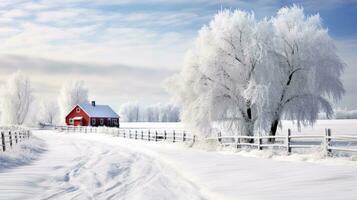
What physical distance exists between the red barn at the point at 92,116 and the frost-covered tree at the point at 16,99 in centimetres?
1735

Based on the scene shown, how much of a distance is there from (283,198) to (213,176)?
5.13m

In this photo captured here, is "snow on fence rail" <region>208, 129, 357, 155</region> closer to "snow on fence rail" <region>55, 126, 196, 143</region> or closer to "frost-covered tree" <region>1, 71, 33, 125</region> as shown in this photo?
"snow on fence rail" <region>55, 126, 196, 143</region>

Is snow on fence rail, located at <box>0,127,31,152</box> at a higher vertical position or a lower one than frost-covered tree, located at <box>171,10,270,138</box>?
lower

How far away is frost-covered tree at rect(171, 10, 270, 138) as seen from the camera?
31438mm

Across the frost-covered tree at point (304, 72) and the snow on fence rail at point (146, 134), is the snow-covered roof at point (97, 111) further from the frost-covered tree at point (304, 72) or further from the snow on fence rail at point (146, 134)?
the frost-covered tree at point (304, 72)

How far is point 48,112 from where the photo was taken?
154m

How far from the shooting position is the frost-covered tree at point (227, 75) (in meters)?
31.4

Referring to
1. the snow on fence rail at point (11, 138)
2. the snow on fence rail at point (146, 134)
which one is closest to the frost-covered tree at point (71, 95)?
the snow on fence rail at point (146, 134)

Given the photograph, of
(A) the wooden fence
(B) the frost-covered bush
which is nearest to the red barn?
(A) the wooden fence

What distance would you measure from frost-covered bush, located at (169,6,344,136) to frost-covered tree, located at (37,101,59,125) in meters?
127

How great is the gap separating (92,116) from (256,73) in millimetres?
60285

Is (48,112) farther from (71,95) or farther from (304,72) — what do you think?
(304,72)

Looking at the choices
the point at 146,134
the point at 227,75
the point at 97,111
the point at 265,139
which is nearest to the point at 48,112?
the point at 97,111

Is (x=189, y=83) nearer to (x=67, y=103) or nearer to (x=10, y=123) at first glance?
(x=10, y=123)
